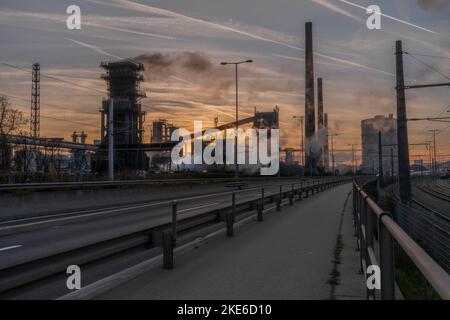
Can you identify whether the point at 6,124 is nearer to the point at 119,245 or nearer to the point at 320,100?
the point at 119,245

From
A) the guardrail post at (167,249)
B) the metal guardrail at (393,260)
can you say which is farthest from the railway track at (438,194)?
the metal guardrail at (393,260)

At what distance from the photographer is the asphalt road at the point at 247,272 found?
21.6 ft

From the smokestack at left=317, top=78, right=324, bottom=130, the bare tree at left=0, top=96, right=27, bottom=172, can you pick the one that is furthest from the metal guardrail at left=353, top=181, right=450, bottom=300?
the smokestack at left=317, top=78, right=324, bottom=130

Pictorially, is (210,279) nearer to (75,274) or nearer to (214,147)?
(75,274)

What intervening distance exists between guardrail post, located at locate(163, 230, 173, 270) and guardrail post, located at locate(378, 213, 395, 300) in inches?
176

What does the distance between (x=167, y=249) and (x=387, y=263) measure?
4.80 metres

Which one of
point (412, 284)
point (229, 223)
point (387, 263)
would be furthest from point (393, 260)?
point (229, 223)

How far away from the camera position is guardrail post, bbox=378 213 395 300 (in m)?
3.88

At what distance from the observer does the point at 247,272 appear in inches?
316

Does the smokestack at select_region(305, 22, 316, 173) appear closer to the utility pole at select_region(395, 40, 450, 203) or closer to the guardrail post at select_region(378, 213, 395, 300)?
the utility pole at select_region(395, 40, 450, 203)

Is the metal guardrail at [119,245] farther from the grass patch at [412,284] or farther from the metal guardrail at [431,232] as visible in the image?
the metal guardrail at [431,232]

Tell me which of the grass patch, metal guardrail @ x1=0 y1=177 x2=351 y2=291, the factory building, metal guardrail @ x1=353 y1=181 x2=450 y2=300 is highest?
the factory building

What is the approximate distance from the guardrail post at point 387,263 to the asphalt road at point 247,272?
2515mm

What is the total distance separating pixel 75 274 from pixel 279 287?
9.49ft
